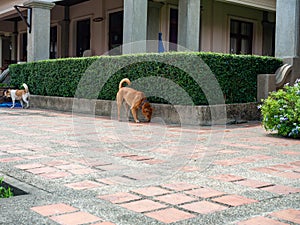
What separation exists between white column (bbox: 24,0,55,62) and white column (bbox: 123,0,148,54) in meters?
4.46

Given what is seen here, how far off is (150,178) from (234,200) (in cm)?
79

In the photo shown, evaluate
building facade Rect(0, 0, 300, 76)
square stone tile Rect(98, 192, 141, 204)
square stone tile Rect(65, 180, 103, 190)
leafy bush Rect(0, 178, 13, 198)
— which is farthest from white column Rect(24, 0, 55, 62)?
square stone tile Rect(98, 192, 141, 204)

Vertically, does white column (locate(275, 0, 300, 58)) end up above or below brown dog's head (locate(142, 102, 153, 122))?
above

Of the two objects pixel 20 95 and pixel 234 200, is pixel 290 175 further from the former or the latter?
pixel 20 95

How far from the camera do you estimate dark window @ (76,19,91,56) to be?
661 inches

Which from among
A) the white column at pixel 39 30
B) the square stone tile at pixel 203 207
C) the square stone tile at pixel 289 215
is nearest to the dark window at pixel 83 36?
the white column at pixel 39 30

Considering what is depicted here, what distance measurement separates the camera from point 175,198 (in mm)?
2691

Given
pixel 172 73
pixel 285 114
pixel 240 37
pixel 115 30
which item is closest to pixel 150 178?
pixel 285 114

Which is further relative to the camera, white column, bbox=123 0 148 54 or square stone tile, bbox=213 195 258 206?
white column, bbox=123 0 148 54

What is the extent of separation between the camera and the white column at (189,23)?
11.5m

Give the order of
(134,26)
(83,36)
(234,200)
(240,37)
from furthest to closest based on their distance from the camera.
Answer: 1. (83,36)
2. (240,37)
3. (134,26)
4. (234,200)

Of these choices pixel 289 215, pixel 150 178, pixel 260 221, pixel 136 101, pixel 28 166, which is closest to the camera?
pixel 260 221

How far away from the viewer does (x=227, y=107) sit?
7457 mm

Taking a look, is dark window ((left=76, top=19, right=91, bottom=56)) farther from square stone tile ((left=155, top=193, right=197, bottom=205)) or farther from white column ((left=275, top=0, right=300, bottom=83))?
square stone tile ((left=155, top=193, right=197, bottom=205))
